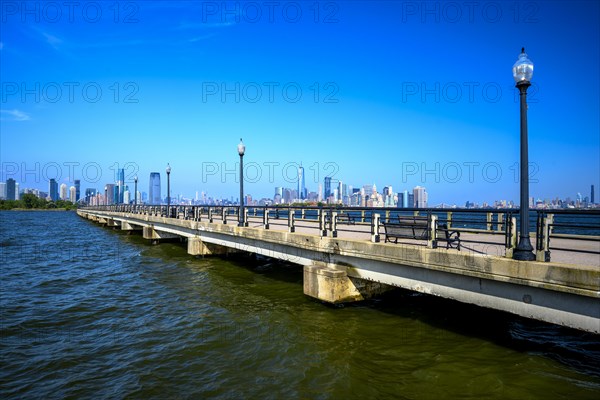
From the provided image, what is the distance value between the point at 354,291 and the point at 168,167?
23.3 m

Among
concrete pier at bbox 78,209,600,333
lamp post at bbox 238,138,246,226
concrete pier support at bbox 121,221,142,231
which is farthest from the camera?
concrete pier support at bbox 121,221,142,231

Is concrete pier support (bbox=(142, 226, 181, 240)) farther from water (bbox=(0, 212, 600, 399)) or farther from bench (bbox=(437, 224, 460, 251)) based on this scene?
bench (bbox=(437, 224, 460, 251))

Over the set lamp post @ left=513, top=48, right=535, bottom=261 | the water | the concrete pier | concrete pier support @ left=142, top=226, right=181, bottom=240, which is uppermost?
lamp post @ left=513, top=48, right=535, bottom=261

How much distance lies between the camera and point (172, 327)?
377 inches

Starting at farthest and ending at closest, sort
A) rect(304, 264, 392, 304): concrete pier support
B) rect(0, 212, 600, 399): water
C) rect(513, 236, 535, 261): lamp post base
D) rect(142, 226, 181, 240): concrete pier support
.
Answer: rect(142, 226, 181, 240): concrete pier support
rect(304, 264, 392, 304): concrete pier support
rect(513, 236, 535, 261): lamp post base
rect(0, 212, 600, 399): water

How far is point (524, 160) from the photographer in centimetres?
674

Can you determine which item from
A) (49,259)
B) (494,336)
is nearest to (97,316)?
(494,336)

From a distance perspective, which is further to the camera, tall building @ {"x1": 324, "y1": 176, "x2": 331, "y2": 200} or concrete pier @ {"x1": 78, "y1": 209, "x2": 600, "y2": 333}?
tall building @ {"x1": 324, "y1": 176, "x2": 331, "y2": 200}

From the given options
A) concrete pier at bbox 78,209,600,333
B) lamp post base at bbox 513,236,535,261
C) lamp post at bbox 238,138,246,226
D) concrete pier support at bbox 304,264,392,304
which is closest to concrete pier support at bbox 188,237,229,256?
lamp post at bbox 238,138,246,226

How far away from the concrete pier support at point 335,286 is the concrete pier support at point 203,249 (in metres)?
11.3

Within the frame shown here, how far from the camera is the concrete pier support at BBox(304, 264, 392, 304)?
34.2 feet

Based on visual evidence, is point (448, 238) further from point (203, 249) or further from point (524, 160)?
point (203, 249)

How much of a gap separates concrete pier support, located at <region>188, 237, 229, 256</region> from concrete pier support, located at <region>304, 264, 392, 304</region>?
11336 millimetres

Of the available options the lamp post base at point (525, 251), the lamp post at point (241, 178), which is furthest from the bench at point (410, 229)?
the lamp post at point (241, 178)
